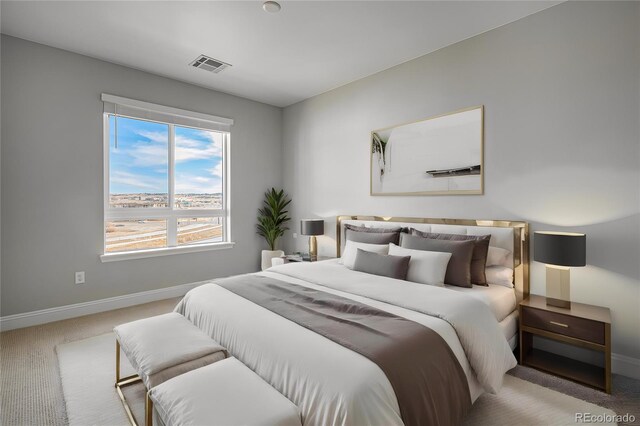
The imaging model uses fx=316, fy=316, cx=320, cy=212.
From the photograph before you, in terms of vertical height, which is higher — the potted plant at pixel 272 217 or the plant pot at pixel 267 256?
the potted plant at pixel 272 217

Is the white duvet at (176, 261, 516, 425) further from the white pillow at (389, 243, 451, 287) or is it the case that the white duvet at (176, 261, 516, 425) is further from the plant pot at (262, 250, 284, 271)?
the plant pot at (262, 250, 284, 271)

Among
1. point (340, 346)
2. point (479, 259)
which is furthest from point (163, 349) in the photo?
point (479, 259)

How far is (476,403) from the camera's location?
2.04 meters

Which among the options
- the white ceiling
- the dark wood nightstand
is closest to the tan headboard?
the dark wood nightstand

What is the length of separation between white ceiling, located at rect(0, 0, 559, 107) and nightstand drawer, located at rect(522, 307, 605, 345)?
8.22 ft

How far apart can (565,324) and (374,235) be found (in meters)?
1.76

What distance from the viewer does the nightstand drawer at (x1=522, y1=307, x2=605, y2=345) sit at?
217cm

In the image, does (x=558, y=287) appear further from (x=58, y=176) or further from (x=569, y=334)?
(x=58, y=176)

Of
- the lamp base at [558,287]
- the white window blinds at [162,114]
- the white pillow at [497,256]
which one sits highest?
the white window blinds at [162,114]

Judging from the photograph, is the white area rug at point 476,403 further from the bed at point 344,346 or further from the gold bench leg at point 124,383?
the bed at point 344,346

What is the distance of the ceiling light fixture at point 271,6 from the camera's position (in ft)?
8.48

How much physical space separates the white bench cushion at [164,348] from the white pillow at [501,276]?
2278 mm

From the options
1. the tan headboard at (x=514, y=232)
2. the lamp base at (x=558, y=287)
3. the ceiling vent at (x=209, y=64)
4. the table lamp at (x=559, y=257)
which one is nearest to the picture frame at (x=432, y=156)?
the tan headboard at (x=514, y=232)

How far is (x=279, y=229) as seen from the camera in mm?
5234
